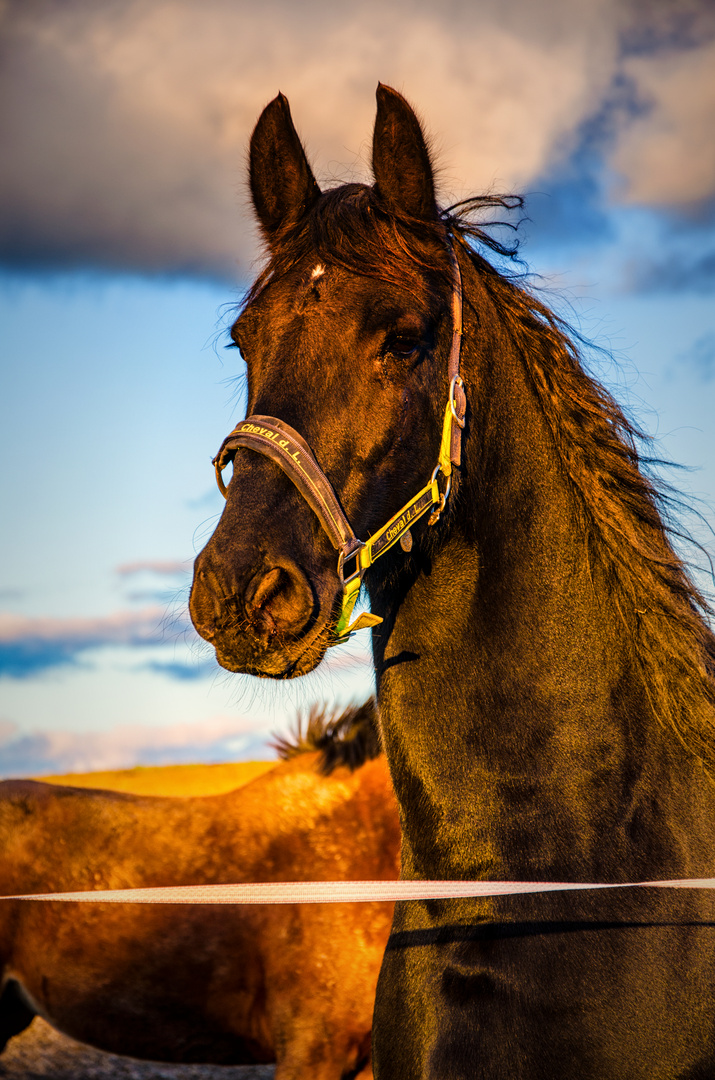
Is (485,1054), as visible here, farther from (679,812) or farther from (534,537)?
(534,537)

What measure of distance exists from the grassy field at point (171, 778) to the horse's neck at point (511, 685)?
1217 inches

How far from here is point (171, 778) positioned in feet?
123

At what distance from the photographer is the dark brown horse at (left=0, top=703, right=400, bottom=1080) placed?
5.17m

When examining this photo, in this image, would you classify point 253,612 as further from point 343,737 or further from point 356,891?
point 343,737

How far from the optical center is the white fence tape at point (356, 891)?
2145 mm

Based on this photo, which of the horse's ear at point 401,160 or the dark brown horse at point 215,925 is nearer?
the horse's ear at point 401,160

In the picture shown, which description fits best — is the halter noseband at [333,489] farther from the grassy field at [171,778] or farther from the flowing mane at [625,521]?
the grassy field at [171,778]

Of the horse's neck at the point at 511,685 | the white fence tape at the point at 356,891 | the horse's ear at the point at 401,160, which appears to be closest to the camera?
the white fence tape at the point at 356,891

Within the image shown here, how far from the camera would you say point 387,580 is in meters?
2.51

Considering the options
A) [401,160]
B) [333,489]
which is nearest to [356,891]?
[333,489]

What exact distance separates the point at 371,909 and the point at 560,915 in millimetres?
3418

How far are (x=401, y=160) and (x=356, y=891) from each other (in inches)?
78.3

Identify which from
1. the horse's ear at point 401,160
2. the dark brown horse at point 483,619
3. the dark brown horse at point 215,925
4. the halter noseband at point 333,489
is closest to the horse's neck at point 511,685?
the dark brown horse at point 483,619

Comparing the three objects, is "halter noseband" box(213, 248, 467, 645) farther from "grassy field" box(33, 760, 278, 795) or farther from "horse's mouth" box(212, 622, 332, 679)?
"grassy field" box(33, 760, 278, 795)
